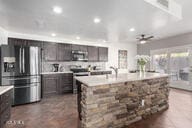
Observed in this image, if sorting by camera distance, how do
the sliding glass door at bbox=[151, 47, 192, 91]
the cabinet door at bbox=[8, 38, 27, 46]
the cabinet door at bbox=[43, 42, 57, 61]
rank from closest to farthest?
the cabinet door at bbox=[8, 38, 27, 46] → the cabinet door at bbox=[43, 42, 57, 61] → the sliding glass door at bbox=[151, 47, 192, 91]

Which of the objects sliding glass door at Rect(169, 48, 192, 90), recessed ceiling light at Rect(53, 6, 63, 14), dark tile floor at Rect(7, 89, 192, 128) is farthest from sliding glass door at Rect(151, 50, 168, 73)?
recessed ceiling light at Rect(53, 6, 63, 14)

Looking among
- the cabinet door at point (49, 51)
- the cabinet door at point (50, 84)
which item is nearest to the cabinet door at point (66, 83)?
the cabinet door at point (50, 84)

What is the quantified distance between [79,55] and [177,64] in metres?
5.08

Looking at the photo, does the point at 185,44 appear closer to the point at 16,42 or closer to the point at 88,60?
the point at 88,60

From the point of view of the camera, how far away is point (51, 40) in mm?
5746

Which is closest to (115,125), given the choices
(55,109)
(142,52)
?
(55,109)

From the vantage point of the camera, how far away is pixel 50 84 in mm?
5043

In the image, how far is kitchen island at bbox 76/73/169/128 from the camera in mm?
2334

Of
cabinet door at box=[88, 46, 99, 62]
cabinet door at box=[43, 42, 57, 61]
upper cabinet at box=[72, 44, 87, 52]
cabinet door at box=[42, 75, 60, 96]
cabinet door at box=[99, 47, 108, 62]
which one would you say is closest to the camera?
cabinet door at box=[42, 75, 60, 96]

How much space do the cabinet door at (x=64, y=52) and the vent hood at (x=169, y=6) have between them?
4.10m

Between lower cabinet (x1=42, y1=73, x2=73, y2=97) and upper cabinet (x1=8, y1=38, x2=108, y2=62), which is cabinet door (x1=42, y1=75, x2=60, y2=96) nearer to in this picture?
lower cabinet (x1=42, y1=73, x2=73, y2=97)

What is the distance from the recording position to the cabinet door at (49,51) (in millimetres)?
5256

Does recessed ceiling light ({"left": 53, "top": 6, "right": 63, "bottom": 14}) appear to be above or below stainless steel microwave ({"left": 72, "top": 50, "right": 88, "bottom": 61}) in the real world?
above

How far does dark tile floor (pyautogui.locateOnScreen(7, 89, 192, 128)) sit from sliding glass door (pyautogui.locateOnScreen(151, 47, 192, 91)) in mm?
2407
